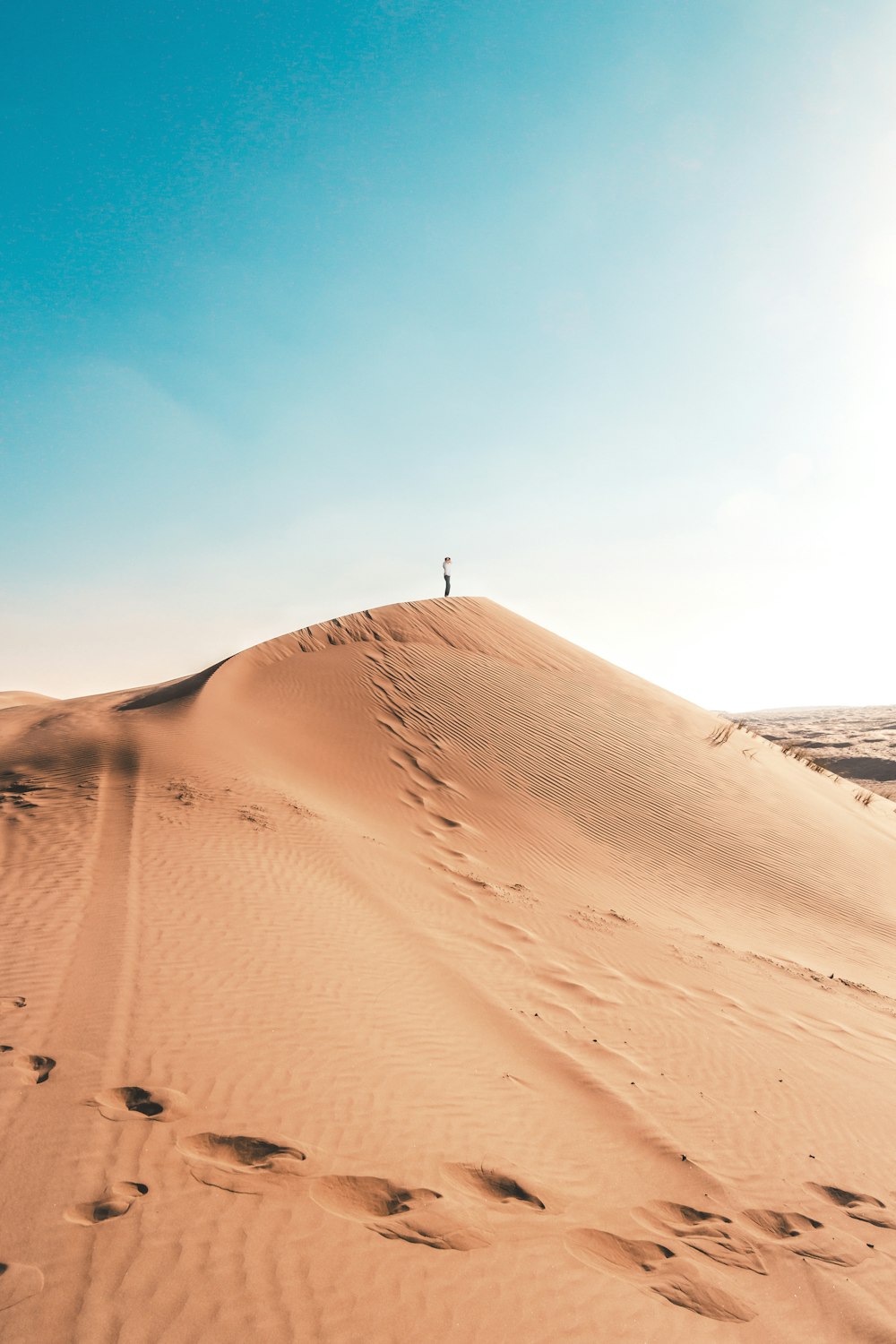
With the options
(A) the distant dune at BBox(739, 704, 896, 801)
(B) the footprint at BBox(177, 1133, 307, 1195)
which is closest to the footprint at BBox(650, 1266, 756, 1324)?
(B) the footprint at BBox(177, 1133, 307, 1195)

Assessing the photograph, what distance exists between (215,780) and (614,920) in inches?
220

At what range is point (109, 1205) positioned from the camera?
9.21 ft

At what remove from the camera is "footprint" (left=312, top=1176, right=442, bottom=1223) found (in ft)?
9.87

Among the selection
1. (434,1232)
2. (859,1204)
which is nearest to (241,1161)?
(434,1232)

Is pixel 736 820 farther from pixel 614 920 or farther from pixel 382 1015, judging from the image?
pixel 382 1015

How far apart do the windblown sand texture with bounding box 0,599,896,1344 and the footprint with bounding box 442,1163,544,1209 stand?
0.02 metres

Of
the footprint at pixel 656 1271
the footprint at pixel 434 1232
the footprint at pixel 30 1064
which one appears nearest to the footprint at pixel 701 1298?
the footprint at pixel 656 1271

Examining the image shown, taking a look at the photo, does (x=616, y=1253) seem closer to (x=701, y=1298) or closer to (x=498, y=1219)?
(x=701, y=1298)

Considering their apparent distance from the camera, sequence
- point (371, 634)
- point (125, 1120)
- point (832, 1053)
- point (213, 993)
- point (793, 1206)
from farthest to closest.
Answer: point (371, 634) → point (832, 1053) → point (213, 993) → point (793, 1206) → point (125, 1120)

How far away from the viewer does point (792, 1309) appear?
2957 mm

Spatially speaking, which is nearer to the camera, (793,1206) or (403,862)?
(793,1206)

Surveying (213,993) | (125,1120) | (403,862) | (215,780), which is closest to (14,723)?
(215,780)

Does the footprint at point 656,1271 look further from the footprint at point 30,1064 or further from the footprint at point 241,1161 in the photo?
the footprint at point 30,1064

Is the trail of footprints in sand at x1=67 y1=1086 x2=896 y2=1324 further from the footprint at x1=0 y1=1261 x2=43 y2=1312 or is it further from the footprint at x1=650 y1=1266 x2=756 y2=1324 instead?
the footprint at x1=0 y1=1261 x2=43 y2=1312
